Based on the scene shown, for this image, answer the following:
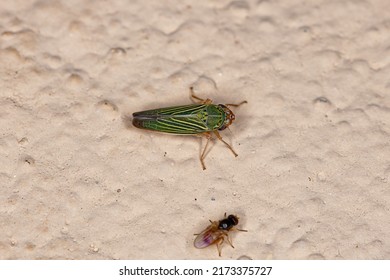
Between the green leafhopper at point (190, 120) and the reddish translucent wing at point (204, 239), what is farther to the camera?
the green leafhopper at point (190, 120)

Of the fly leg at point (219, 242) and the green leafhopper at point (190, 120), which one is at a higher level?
the green leafhopper at point (190, 120)

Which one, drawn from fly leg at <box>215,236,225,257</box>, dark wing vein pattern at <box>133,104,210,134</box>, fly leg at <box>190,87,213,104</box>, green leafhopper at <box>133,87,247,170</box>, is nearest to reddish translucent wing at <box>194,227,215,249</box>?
fly leg at <box>215,236,225,257</box>

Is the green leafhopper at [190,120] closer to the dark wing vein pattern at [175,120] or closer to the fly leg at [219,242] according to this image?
the dark wing vein pattern at [175,120]

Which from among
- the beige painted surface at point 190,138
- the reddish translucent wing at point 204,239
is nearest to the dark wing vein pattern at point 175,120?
the beige painted surface at point 190,138

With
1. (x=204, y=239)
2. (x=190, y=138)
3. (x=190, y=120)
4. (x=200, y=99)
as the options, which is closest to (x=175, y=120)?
(x=190, y=120)

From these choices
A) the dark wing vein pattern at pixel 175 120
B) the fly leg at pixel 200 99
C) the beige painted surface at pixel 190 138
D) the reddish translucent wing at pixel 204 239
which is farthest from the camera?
the fly leg at pixel 200 99
